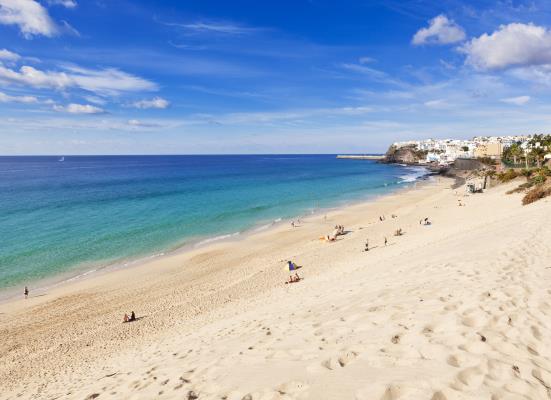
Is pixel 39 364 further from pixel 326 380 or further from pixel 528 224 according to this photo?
pixel 528 224

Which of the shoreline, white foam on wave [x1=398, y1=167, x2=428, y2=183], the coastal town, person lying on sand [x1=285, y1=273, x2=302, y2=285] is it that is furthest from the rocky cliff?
person lying on sand [x1=285, y1=273, x2=302, y2=285]

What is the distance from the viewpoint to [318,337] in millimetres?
6730

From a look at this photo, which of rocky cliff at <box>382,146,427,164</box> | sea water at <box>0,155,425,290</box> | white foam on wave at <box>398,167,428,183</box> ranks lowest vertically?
sea water at <box>0,155,425,290</box>

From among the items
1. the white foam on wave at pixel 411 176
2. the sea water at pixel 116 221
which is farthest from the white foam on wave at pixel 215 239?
the white foam on wave at pixel 411 176

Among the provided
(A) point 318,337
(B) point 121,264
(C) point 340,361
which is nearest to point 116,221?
(B) point 121,264

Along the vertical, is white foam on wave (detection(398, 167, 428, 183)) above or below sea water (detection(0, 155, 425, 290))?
above

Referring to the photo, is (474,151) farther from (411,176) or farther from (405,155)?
(411,176)

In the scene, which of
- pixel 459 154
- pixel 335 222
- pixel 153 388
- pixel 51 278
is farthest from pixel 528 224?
pixel 459 154

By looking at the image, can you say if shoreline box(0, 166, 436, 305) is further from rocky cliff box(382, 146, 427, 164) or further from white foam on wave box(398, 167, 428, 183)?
rocky cliff box(382, 146, 427, 164)

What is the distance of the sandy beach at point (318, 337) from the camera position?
475 cm

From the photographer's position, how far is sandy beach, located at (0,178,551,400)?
15.6ft

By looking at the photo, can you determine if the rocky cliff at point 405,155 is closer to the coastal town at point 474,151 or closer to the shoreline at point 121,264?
the coastal town at point 474,151

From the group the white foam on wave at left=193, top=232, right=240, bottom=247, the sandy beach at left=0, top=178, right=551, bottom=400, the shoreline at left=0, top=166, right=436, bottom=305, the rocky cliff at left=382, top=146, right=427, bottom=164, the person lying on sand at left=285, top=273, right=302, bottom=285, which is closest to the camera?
the sandy beach at left=0, top=178, right=551, bottom=400

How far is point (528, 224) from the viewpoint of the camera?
17.2m
